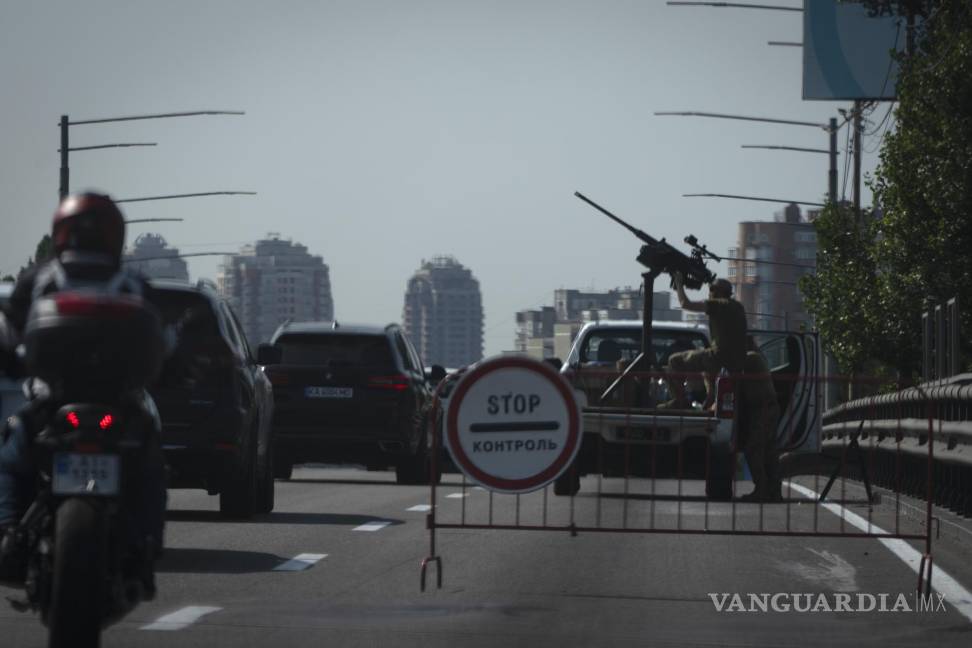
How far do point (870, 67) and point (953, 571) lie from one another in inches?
1638

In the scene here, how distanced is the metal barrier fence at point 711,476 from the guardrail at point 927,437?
54 millimetres

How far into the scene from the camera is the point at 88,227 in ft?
24.2

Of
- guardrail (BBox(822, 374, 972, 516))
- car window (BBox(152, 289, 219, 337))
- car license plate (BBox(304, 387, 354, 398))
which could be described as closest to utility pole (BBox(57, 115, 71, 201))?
car license plate (BBox(304, 387, 354, 398))

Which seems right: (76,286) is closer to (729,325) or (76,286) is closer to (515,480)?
(515,480)

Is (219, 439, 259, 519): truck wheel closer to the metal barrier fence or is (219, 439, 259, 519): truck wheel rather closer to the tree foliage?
the metal barrier fence

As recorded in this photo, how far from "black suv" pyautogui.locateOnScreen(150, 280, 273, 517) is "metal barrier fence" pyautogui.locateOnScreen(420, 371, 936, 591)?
1499 mm

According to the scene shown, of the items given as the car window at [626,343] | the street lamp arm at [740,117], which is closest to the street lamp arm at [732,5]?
the street lamp arm at [740,117]

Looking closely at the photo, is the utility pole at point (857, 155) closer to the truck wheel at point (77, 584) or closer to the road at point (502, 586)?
the road at point (502, 586)

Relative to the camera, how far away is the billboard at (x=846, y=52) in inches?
2058

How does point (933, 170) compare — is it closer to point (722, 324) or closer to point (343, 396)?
point (343, 396)

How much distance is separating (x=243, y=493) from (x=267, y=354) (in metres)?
1.06

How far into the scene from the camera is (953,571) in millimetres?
12594

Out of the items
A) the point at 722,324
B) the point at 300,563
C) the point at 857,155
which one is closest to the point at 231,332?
the point at 300,563

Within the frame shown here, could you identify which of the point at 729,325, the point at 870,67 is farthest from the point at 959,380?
the point at 870,67
